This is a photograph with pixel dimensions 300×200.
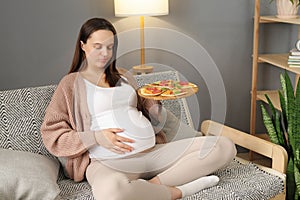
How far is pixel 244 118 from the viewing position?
3.45m

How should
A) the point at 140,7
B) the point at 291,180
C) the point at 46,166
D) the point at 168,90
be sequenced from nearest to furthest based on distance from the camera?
the point at 46,166
the point at 168,90
the point at 291,180
the point at 140,7

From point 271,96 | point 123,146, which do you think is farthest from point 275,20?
point 123,146

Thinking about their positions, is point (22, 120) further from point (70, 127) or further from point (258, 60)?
point (258, 60)

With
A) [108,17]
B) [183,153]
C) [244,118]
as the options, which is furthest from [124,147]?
[244,118]

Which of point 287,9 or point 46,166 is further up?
point 287,9

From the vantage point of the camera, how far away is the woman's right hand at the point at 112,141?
2.00 meters

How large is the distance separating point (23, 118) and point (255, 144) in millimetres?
1105

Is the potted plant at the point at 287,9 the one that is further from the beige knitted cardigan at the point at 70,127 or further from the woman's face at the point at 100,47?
the beige knitted cardigan at the point at 70,127

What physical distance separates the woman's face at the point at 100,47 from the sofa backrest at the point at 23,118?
1.10 feet

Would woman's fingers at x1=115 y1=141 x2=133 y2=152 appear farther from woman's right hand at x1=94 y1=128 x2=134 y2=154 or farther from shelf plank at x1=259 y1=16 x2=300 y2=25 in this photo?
shelf plank at x1=259 y1=16 x2=300 y2=25

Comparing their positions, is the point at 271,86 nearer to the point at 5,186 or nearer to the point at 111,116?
the point at 111,116

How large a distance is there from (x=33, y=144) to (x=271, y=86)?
1918mm

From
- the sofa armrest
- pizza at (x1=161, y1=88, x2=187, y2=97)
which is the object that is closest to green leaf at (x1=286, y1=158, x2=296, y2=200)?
the sofa armrest

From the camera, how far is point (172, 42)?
10.5ft
